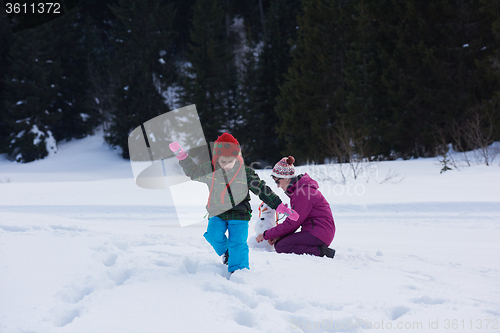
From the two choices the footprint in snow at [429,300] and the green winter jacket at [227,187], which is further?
the green winter jacket at [227,187]

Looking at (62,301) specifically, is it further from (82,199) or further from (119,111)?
(119,111)

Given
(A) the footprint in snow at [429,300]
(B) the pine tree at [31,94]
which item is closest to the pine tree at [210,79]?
(B) the pine tree at [31,94]

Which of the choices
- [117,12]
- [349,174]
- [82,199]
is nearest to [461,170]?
[349,174]

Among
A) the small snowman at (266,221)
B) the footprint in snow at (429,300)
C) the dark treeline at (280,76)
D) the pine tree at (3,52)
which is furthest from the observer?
the pine tree at (3,52)

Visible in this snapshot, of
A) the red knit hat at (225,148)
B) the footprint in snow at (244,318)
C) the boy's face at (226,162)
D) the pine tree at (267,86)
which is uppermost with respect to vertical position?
the pine tree at (267,86)

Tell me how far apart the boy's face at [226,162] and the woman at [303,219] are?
93 cm

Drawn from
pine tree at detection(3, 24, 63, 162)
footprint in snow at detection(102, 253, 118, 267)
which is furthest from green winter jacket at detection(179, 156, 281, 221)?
pine tree at detection(3, 24, 63, 162)

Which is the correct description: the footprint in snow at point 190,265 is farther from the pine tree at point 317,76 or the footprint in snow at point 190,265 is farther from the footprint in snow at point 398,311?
the pine tree at point 317,76

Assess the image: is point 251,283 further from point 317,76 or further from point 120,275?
point 317,76

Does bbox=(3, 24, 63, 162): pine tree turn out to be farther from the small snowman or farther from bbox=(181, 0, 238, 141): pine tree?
the small snowman

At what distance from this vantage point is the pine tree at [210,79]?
2412cm

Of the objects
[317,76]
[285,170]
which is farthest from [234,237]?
[317,76]

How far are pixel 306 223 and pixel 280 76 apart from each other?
2149cm

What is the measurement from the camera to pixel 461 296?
3127mm
